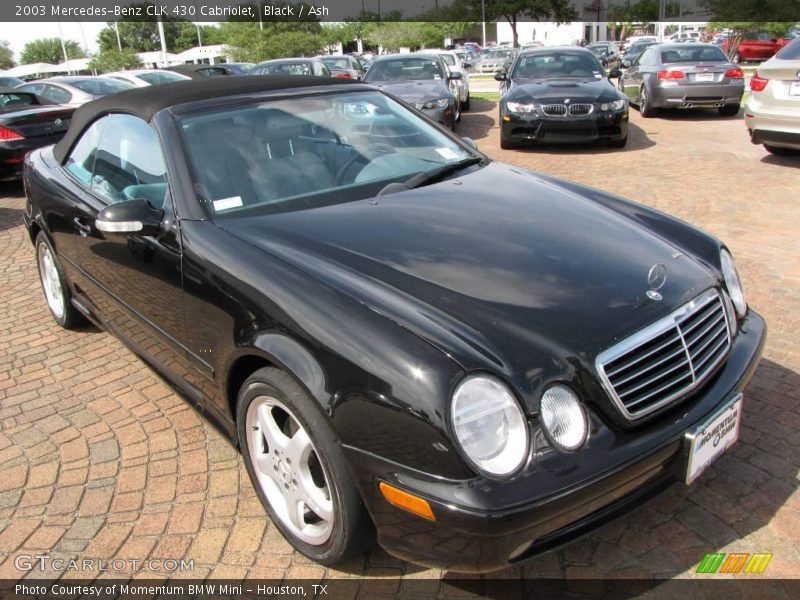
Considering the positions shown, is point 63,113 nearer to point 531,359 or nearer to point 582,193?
point 582,193

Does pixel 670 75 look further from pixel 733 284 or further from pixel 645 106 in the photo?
pixel 733 284

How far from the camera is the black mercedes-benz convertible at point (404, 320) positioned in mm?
1909

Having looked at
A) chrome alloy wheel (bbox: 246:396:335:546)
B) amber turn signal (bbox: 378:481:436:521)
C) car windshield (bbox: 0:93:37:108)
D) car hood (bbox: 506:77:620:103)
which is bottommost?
chrome alloy wheel (bbox: 246:396:335:546)

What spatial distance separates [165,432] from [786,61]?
8190mm

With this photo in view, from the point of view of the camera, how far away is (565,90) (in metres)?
9.70

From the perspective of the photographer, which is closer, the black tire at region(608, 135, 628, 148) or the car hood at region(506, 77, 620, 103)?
the car hood at region(506, 77, 620, 103)

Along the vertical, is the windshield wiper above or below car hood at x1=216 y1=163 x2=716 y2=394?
above

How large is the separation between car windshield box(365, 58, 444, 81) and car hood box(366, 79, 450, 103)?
1.84ft

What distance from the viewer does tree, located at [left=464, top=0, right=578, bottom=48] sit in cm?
6300

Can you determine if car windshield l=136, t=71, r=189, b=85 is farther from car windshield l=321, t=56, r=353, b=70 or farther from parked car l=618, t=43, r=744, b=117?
parked car l=618, t=43, r=744, b=117

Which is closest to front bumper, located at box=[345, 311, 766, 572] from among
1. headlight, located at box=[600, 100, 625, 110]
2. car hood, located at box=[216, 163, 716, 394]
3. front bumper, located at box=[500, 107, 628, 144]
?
car hood, located at box=[216, 163, 716, 394]

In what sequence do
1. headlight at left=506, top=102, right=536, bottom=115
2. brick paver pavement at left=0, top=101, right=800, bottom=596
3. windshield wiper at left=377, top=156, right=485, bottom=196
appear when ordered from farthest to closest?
headlight at left=506, top=102, right=536, bottom=115
windshield wiper at left=377, top=156, right=485, bottom=196
brick paver pavement at left=0, top=101, right=800, bottom=596

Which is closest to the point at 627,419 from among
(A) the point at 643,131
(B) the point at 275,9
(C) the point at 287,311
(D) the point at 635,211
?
(C) the point at 287,311

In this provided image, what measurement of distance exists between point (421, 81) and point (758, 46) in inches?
916
